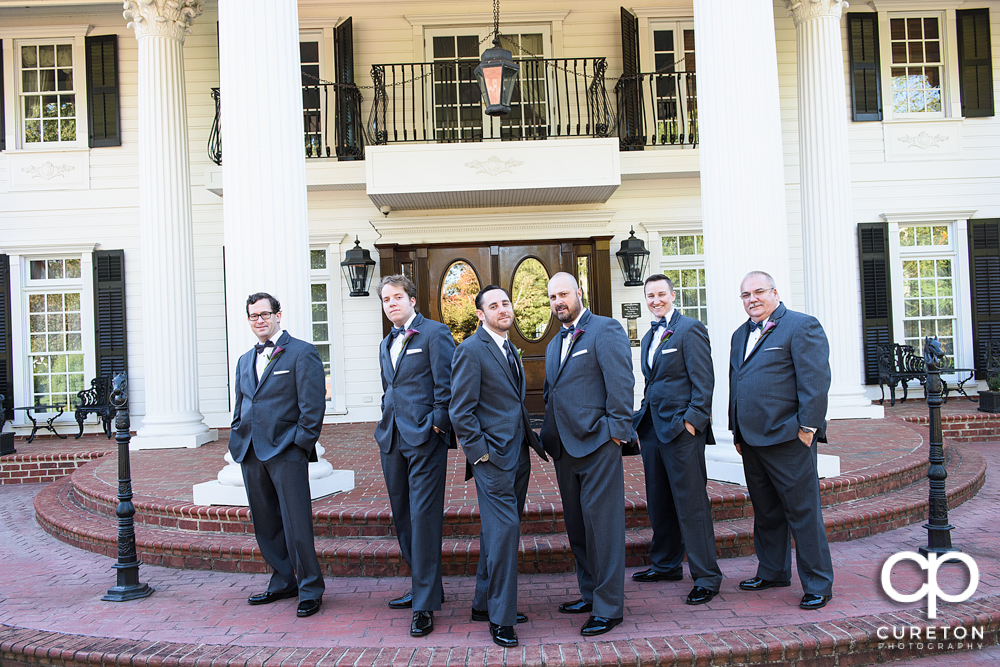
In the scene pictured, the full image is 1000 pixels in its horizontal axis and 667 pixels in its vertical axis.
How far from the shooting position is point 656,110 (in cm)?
1041

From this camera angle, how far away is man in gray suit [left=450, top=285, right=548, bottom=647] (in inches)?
137

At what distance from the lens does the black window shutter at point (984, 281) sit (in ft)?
34.9

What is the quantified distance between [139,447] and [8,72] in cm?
626

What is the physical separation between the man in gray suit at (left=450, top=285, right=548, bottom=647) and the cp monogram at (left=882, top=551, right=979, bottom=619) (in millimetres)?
2115

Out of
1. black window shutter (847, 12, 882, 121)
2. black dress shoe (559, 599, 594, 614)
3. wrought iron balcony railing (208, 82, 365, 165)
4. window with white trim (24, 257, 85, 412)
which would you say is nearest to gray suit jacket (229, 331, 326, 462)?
black dress shoe (559, 599, 594, 614)

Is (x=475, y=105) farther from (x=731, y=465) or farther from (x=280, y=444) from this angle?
(x=280, y=444)

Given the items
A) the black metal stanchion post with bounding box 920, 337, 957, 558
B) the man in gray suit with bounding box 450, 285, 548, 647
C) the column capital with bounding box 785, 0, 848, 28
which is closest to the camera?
the man in gray suit with bounding box 450, 285, 548, 647

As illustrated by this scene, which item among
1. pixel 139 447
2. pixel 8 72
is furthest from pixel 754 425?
pixel 8 72

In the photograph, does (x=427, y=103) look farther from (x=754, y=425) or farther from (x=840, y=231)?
(x=754, y=425)

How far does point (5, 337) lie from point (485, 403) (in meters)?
9.81

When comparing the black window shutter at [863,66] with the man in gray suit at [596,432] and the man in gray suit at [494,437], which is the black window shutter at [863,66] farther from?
the man in gray suit at [494,437]

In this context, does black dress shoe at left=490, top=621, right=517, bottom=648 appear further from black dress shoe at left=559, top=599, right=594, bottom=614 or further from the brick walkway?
black dress shoe at left=559, top=599, right=594, bottom=614

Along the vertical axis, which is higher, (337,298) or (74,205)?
(74,205)

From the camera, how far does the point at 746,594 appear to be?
13.1ft
